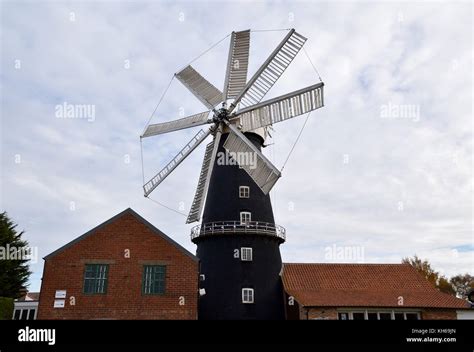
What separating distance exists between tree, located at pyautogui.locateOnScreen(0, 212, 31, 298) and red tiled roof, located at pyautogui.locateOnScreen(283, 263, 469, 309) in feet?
77.2

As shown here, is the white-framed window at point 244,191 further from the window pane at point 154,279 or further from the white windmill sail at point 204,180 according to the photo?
the window pane at point 154,279

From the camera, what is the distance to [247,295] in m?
25.3

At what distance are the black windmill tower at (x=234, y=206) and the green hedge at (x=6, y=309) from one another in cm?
957

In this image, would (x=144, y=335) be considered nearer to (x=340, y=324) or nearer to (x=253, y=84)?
(x=340, y=324)

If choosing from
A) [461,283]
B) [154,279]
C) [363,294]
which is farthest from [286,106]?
[461,283]

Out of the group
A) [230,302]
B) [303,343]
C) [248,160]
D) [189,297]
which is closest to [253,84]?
[248,160]

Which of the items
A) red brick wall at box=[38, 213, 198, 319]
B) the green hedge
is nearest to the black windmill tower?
red brick wall at box=[38, 213, 198, 319]

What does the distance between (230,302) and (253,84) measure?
13597 mm

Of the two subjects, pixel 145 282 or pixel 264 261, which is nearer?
pixel 145 282

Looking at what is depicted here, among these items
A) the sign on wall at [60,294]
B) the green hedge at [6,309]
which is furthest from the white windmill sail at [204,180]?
the green hedge at [6,309]

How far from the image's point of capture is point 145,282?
59.5ft

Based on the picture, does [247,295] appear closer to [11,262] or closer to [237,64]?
[237,64]

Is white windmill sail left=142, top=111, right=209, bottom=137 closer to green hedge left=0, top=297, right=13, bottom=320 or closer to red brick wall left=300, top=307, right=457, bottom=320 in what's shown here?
green hedge left=0, top=297, right=13, bottom=320

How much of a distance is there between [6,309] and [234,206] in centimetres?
1384
